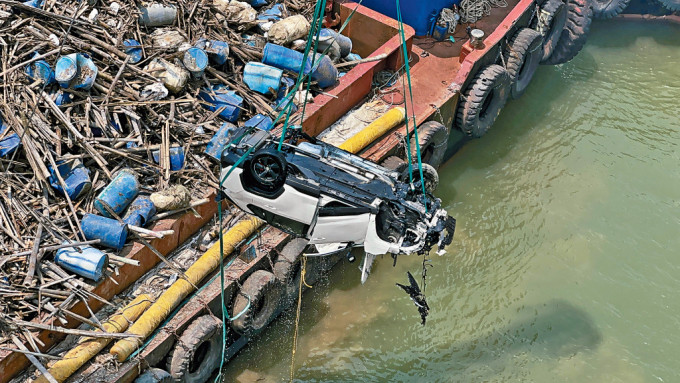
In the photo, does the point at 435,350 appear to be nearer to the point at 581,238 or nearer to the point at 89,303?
the point at 581,238

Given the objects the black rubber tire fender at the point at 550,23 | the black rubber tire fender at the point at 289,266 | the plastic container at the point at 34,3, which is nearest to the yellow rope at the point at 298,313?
the black rubber tire fender at the point at 289,266

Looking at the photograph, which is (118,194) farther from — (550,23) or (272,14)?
(550,23)

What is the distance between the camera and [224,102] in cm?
1055

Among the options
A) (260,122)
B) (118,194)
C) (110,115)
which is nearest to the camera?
(118,194)

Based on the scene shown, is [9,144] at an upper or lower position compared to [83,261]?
upper

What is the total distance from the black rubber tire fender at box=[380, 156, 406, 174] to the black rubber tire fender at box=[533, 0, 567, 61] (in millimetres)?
4170

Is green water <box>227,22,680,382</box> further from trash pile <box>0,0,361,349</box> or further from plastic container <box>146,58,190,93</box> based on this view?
plastic container <box>146,58,190,93</box>

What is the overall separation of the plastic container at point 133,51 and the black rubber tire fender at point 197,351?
11.5 feet

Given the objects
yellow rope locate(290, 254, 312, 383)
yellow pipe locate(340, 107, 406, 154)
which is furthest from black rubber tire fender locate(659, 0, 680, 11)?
yellow rope locate(290, 254, 312, 383)

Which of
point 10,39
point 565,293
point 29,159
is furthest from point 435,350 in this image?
point 10,39

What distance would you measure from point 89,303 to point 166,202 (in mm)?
1421

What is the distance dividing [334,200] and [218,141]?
261 cm

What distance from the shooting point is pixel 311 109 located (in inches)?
423

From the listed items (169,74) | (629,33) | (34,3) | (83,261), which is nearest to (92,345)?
(83,261)
